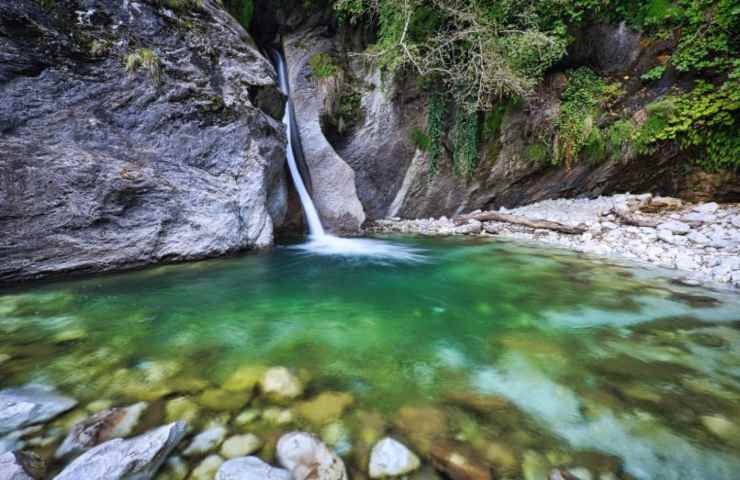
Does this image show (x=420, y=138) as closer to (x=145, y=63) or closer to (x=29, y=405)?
(x=145, y=63)

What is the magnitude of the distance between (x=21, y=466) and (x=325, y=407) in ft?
Result: 3.74

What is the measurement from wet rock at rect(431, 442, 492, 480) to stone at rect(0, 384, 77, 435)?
1.81 m

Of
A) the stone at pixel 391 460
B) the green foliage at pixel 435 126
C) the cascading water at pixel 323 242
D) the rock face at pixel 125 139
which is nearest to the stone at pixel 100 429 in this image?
the stone at pixel 391 460

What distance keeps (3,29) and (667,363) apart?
673 cm

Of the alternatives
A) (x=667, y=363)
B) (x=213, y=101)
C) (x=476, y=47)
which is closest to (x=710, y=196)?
(x=476, y=47)

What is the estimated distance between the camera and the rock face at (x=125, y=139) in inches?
133

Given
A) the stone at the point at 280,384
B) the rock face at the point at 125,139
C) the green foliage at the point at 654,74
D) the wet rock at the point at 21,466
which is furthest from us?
the green foliage at the point at 654,74

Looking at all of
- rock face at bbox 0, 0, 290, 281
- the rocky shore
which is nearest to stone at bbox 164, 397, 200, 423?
rock face at bbox 0, 0, 290, 281

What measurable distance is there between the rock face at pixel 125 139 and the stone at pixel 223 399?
10.3ft

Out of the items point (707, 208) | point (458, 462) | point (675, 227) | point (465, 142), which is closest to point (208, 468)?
point (458, 462)

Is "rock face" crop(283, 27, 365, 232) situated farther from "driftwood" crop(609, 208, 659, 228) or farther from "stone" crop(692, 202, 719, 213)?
"stone" crop(692, 202, 719, 213)

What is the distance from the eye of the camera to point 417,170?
26.4ft

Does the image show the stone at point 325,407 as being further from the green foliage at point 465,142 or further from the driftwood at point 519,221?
the green foliage at point 465,142

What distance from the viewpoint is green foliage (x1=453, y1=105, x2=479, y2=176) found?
7.64 m
